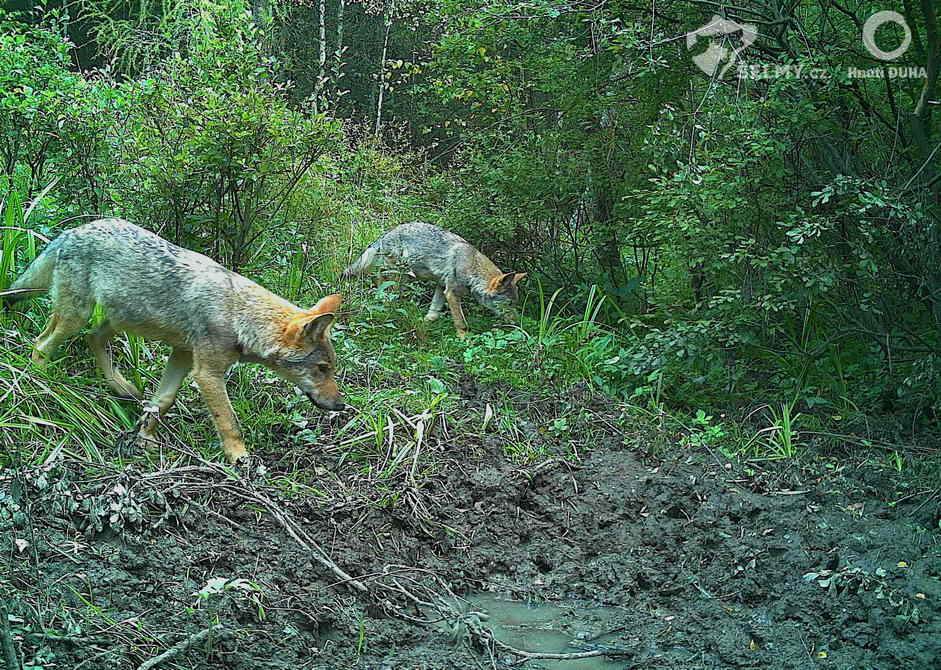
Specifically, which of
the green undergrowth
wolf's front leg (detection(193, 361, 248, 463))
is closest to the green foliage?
the green undergrowth

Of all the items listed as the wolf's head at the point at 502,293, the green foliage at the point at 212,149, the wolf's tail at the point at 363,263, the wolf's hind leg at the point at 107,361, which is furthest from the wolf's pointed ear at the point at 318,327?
the wolf's head at the point at 502,293

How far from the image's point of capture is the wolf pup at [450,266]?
427 inches

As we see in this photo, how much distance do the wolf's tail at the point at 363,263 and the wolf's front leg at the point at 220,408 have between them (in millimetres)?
3907

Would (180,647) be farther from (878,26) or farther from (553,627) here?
(878,26)

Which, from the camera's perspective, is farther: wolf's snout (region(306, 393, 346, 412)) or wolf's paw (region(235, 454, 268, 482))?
wolf's snout (region(306, 393, 346, 412))

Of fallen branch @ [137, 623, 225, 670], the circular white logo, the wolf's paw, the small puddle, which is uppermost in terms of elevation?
the circular white logo

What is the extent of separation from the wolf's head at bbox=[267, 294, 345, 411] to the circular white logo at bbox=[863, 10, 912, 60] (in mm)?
4950

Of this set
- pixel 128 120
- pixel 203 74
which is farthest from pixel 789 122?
pixel 128 120

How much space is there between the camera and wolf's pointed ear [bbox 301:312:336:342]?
20.2 feet

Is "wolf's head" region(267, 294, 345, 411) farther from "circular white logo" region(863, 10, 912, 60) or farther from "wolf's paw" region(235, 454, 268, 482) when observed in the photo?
"circular white logo" region(863, 10, 912, 60)

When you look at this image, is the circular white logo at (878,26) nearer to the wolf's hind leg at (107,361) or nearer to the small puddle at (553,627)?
the small puddle at (553,627)

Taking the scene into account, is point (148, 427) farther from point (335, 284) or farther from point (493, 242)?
point (493, 242)

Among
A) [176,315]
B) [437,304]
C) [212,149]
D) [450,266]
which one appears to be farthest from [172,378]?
[437,304]

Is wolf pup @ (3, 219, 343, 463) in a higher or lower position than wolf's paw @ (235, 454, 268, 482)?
higher
